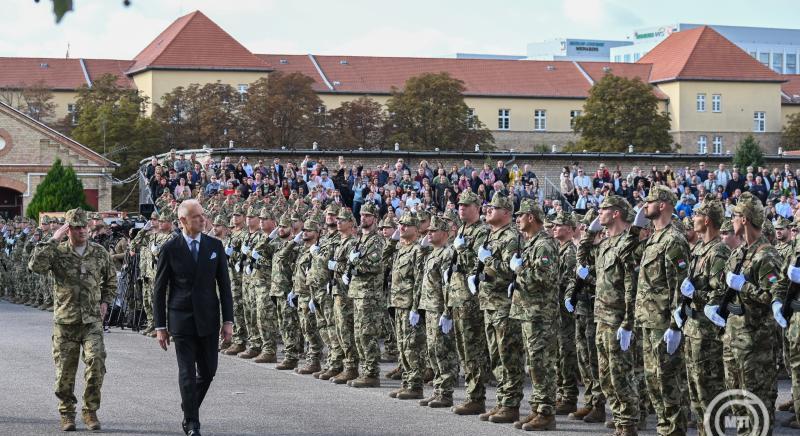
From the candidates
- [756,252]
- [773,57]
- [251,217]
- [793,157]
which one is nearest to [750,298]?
[756,252]

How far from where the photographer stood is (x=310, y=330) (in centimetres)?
1703

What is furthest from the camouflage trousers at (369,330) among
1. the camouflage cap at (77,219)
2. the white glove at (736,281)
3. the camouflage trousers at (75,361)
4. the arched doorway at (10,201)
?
the arched doorway at (10,201)

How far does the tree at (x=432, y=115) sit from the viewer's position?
287ft

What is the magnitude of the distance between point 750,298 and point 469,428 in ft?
10.3

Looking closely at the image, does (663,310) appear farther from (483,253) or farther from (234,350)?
(234,350)

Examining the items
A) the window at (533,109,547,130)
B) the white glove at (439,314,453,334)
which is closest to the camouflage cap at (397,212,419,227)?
the white glove at (439,314,453,334)

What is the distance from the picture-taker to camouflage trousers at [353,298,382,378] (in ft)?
50.3

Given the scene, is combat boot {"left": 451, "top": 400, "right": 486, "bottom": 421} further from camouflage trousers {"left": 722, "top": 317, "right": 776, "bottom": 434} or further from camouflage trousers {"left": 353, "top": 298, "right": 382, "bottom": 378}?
camouflage trousers {"left": 722, "top": 317, "right": 776, "bottom": 434}

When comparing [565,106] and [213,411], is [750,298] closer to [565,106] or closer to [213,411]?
[213,411]

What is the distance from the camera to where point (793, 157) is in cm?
5981

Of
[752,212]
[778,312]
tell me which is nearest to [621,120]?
[752,212]

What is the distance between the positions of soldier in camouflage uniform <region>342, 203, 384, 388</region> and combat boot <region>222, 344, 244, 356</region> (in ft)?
13.0

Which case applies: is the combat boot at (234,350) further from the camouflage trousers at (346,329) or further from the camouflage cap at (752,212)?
the camouflage cap at (752,212)

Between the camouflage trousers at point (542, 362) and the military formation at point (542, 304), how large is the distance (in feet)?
0.04
